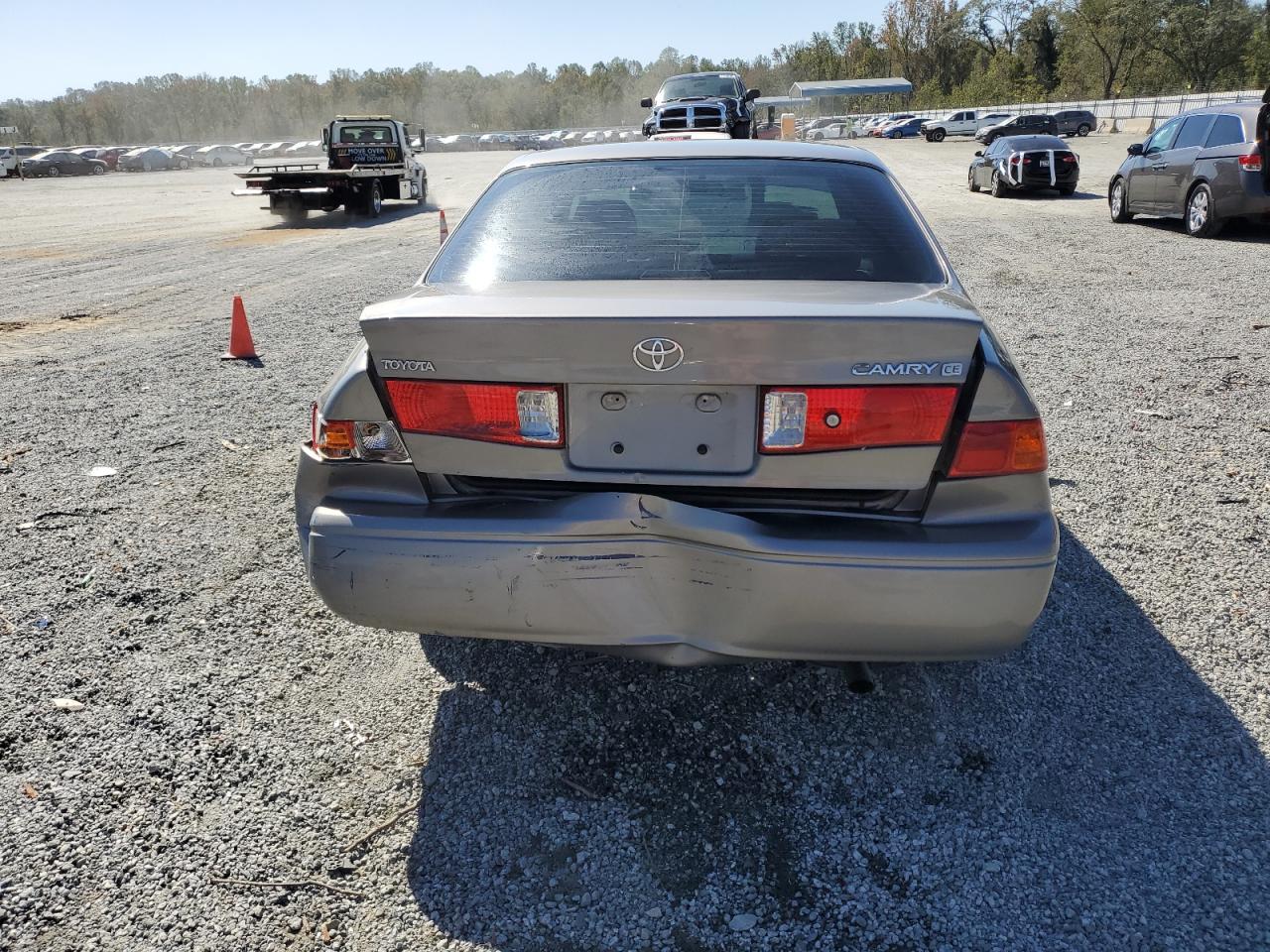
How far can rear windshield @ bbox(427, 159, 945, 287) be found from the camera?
2830 mm

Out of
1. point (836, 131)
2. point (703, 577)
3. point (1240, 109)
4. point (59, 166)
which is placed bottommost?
point (703, 577)

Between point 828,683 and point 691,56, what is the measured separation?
150076mm

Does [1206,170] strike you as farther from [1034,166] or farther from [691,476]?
[691,476]

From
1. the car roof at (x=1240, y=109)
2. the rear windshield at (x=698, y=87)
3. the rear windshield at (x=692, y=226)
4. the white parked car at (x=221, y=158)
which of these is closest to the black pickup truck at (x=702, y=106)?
the rear windshield at (x=698, y=87)

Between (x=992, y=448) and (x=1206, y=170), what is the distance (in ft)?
42.2

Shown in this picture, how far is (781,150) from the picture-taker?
11.4 feet

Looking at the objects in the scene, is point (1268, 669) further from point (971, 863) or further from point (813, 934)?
point (813, 934)

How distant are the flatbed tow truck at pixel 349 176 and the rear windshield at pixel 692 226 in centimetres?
1763

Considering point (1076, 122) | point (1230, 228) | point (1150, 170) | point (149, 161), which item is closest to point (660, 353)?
point (1150, 170)

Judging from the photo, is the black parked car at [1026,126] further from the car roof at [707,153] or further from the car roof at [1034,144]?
the car roof at [707,153]

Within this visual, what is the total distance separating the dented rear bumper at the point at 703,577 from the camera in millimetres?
2271

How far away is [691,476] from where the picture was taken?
7.69 feet

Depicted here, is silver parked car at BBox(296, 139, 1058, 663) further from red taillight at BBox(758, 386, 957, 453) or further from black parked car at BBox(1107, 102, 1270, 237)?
black parked car at BBox(1107, 102, 1270, 237)

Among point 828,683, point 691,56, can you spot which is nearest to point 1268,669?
point 828,683
